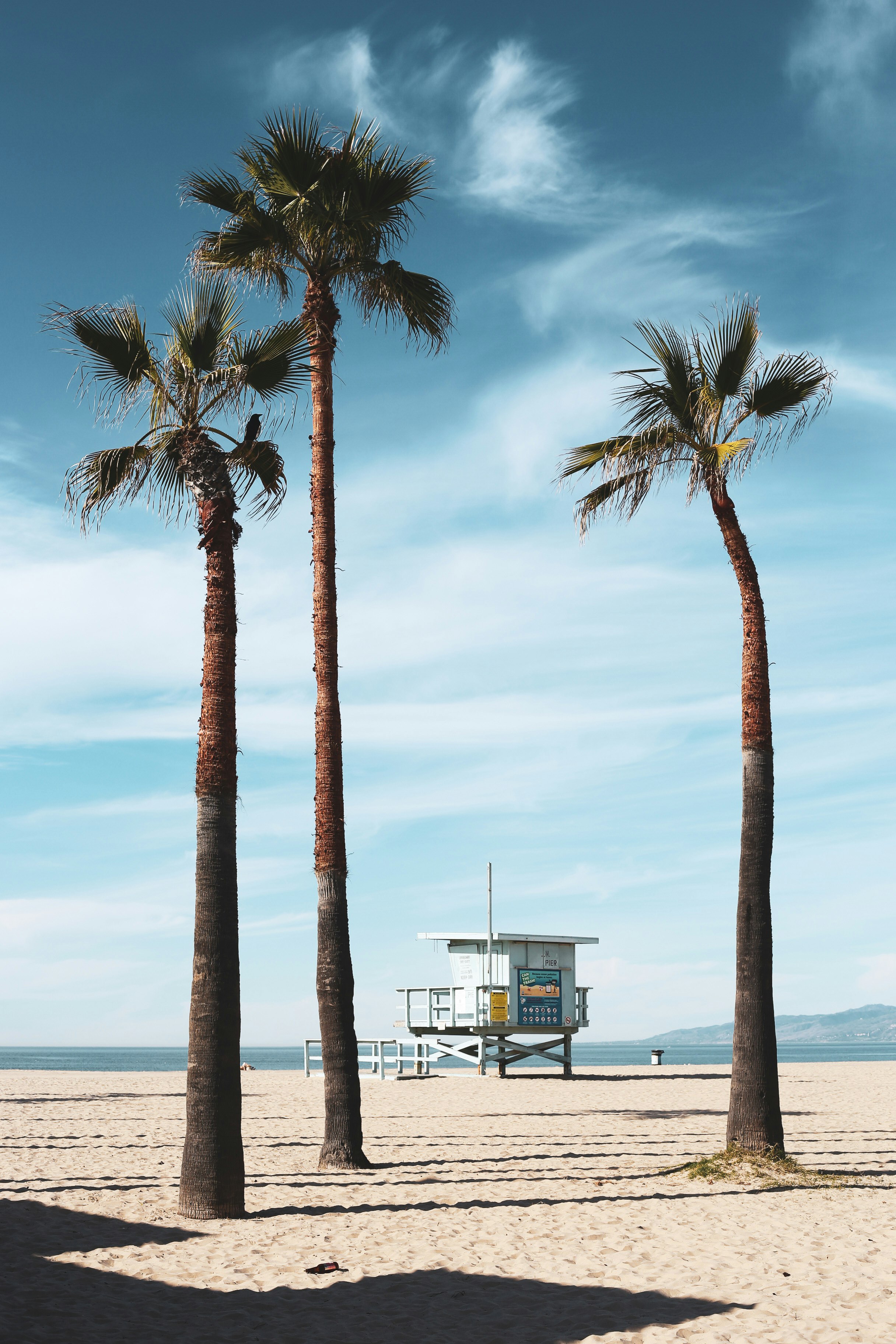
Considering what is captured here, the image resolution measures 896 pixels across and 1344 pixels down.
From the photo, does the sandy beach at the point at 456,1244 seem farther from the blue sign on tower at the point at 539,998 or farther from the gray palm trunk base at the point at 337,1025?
the blue sign on tower at the point at 539,998

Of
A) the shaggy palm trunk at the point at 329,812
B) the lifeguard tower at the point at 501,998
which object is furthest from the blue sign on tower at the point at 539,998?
the shaggy palm trunk at the point at 329,812

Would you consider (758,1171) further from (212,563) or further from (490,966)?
(490,966)

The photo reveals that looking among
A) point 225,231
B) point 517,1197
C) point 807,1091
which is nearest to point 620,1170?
point 517,1197

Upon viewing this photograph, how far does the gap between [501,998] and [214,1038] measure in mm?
22923

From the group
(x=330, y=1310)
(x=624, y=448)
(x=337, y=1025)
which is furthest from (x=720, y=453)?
(x=330, y=1310)

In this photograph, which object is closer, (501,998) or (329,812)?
(329,812)

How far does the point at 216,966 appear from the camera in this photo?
35.6 ft

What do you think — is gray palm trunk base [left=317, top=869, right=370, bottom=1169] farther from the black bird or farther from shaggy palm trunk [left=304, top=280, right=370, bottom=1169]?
the black bird

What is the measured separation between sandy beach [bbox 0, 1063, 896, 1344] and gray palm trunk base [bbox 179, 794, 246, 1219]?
39 centimetres

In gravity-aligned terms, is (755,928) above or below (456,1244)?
above

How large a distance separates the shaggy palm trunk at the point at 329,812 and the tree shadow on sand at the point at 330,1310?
4.62m

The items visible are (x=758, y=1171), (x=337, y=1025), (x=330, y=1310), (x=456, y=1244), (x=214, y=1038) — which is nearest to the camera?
(x=330, y=1310)

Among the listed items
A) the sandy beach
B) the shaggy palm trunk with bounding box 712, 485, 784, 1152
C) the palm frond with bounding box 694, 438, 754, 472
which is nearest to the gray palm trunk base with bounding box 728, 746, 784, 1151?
the shaggy palm trunk with bounding box 712, 485, 784, 1152

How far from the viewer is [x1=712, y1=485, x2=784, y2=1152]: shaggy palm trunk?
13.4 m
